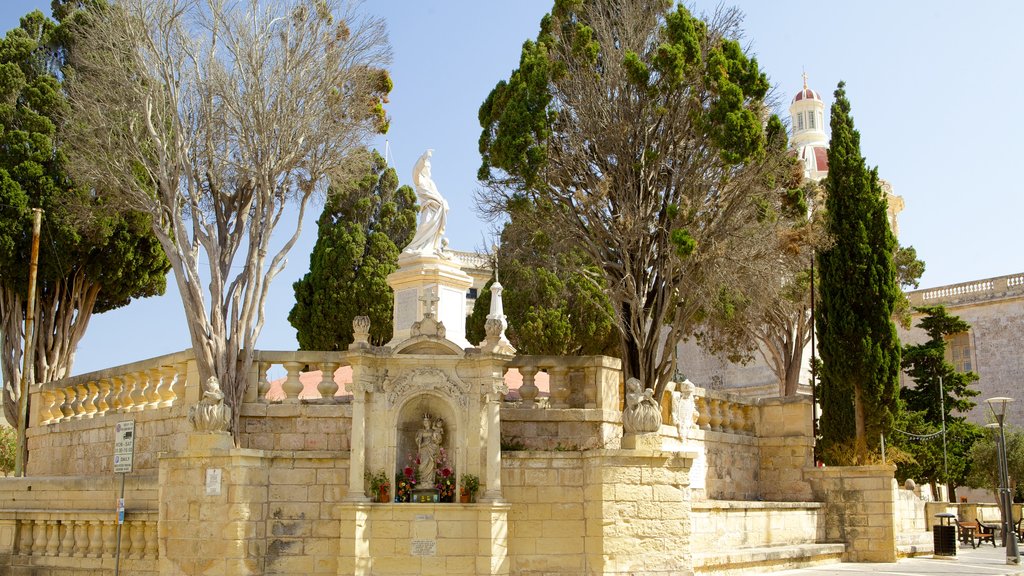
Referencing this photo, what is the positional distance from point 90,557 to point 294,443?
3.27 meters

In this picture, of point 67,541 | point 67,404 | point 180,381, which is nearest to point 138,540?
point 67,541

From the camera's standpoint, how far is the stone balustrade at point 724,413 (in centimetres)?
1708

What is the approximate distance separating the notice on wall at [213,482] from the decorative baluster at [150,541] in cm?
134

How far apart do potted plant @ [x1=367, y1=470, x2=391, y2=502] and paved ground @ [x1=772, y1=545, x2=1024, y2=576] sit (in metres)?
6.59

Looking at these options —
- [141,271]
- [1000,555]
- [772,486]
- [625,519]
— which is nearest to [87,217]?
[141,271]

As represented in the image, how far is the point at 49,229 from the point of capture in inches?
803

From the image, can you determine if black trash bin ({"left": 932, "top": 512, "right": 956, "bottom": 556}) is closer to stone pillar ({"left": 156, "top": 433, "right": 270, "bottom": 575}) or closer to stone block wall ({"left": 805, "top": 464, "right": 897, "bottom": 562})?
stone block wall ({"left": 805, "top": 464, "right": 897, "bottom": 562})

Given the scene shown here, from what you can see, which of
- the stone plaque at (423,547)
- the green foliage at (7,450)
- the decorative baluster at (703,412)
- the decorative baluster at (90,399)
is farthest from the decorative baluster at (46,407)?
the green foliage at (7,450)

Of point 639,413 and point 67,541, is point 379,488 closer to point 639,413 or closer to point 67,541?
point 639,413

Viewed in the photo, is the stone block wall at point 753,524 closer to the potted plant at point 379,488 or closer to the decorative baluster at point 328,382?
the potted plant at point 379,488

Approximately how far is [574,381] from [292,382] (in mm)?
3996

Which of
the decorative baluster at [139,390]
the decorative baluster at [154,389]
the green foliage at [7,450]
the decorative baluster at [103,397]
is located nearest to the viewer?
the decorative baluster at [154,389]

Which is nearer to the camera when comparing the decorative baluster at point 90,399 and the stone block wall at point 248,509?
the stone block wall at point 248,509

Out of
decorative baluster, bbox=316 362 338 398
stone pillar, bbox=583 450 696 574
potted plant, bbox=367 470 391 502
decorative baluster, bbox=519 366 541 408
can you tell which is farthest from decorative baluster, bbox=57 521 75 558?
stone pillar, bbox=583 450 696 574
